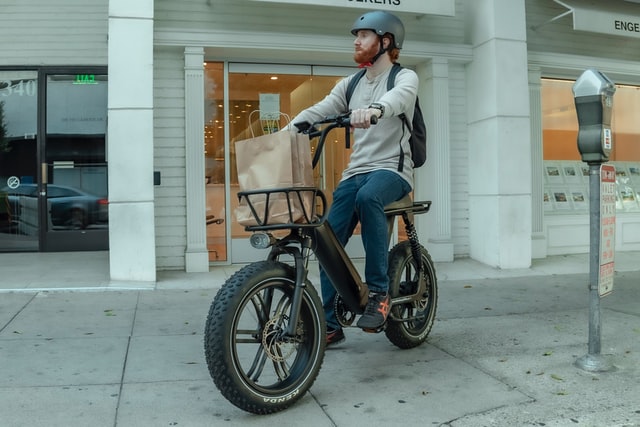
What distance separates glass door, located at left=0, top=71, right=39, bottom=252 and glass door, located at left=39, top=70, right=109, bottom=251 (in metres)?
0.21

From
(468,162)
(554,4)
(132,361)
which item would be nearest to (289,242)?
(132,361)

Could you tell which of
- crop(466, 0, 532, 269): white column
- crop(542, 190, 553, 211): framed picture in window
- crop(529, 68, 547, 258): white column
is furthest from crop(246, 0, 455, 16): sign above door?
crop(542, 190, 553, 211): framed picture in window

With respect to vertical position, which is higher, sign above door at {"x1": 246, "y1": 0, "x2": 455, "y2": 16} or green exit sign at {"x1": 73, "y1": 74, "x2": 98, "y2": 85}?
sign above door at {"x1": 246, "y1": 0, "x2": 455, "y2": 16}

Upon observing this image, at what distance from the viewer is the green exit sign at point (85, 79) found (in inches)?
353

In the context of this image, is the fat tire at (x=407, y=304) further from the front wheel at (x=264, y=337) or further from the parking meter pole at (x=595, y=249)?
the parking meter pole at (x=595, y=249)

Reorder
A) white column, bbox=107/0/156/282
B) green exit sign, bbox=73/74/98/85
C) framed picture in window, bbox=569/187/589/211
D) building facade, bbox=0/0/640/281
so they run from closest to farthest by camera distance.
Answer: white column, bbox=107/0/156/282 → building facade, bbox=0/0/640/281 → green exit sign, bbox=73/74/98/85 → framed picture in window, bbox=569/187/589/211

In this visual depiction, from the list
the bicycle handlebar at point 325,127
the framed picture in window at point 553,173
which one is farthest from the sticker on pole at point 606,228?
the framed picture in window at point 553,173

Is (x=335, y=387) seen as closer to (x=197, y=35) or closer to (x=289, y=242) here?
(x=289, y=242)

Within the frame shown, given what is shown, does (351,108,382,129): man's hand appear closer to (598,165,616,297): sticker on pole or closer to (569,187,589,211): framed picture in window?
(598,165,616,297): sticker on pole

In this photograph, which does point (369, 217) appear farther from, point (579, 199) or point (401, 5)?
point (579, 199)

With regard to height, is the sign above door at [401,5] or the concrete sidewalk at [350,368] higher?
the sign above door at [401,5]

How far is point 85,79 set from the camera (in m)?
9.02

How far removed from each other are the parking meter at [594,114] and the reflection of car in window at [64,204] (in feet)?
24.1

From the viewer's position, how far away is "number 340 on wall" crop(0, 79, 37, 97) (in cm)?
885
